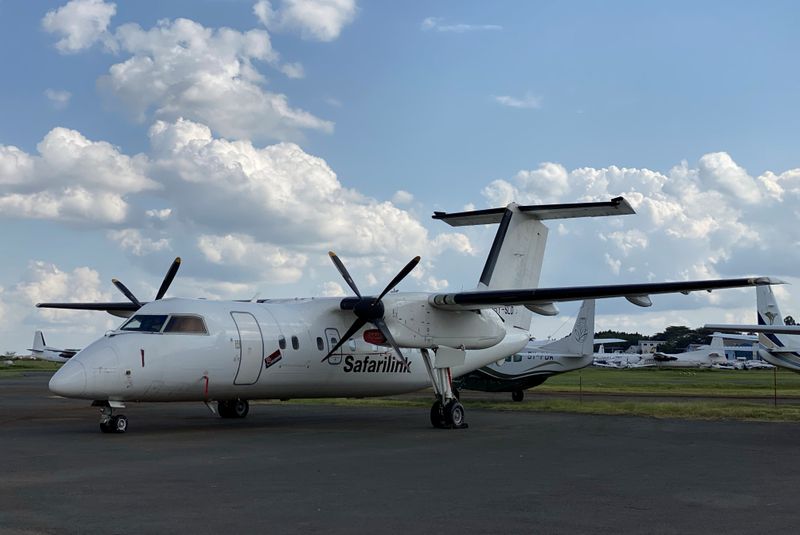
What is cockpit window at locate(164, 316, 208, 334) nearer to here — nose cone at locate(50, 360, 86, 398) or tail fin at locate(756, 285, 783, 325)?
nose cone at locate(50, 360, 86, 398)

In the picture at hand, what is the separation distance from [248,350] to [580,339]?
18559mm

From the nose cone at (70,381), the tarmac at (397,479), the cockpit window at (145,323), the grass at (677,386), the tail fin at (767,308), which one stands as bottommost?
the tarmac at (397,479)

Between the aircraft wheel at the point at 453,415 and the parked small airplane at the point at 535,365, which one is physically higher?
the parked small airplane at the point at 535,365

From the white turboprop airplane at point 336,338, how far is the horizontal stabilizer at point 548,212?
34 mm

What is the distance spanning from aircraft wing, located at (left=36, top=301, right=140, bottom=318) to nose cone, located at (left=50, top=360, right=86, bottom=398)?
8.97 meters

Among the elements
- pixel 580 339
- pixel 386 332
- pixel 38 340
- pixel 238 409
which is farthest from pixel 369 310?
pixel 38 340

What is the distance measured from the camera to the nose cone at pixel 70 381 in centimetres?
1493

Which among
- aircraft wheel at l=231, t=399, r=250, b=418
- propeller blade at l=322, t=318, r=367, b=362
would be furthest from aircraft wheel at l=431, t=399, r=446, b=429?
aircraft wheel at l=231, t=399, r=250, b=418

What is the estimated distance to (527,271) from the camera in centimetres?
2462

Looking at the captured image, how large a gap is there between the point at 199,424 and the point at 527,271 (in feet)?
34.6

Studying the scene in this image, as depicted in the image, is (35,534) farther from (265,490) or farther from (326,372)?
(326,372)

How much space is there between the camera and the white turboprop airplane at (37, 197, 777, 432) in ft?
53.7

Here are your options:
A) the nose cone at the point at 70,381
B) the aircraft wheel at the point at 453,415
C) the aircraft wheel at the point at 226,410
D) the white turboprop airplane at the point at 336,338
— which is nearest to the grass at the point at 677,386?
the white turboprop airplane at the point at 336,338

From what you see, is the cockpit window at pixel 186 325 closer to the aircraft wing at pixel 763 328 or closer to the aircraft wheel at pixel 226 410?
the aircraft wheel at pixel 226 410
